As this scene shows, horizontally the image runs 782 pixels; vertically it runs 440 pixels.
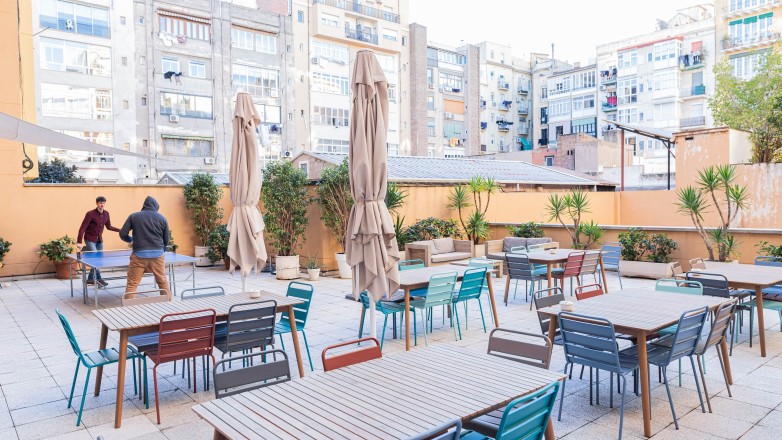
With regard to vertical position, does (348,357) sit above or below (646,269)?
above

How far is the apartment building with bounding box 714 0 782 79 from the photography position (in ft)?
113

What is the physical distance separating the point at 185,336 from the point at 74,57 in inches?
1223

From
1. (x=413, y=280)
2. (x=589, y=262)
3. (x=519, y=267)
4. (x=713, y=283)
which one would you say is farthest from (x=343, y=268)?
(x=713, y=283)

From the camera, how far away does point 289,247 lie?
40.7 ft

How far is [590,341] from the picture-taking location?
4.12 metres

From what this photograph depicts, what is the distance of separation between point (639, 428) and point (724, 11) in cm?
4172

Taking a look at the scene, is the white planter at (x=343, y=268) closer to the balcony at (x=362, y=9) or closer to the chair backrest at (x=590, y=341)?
the chair backrest at (x=590, y=341)

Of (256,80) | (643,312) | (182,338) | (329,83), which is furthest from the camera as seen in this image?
(329,83)

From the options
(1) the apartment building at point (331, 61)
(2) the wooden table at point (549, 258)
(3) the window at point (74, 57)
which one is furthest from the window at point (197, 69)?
(2) the wooden table at point (549, 258)

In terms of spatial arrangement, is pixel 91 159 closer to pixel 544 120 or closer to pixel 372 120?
pixel 372 120

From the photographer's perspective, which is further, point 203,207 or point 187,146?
point 187,146

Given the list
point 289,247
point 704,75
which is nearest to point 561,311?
point 289,247

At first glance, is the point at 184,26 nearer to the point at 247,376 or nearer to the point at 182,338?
the point at 182,338

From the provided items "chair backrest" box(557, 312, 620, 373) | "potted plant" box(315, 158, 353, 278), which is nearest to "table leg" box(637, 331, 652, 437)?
"chair backrest" box(557, 312, 620, 373)
